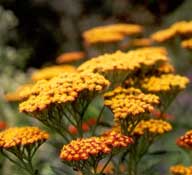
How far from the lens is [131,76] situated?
5.29 metres

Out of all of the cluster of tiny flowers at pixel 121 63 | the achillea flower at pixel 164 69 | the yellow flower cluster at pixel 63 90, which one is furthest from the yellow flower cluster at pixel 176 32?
the yellow flower cluster at pixel 63 90

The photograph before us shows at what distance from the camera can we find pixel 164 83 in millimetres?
5016

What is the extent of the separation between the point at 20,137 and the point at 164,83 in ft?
4.05

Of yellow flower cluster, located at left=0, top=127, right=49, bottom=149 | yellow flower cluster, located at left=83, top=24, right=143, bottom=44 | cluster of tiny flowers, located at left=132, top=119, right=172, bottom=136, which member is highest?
yellow flower cluster, located at left=0, top=127, right=49, bottom=149

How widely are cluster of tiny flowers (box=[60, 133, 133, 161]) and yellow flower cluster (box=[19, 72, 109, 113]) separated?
0.30 m

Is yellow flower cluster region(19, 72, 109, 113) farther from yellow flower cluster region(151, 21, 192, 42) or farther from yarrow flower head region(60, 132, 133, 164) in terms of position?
yellow flower cluster region(151, 21, 192, 42)

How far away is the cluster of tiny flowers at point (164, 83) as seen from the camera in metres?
5.00

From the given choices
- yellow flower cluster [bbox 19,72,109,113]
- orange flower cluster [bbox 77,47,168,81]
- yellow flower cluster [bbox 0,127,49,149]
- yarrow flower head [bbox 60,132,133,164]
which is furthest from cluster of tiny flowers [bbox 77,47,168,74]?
yarrow flower head [bbox 60,132,133,164]

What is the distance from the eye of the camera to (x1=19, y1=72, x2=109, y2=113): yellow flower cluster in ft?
13.7

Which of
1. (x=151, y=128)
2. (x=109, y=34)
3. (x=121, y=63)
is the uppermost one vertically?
(x=121, y=63)

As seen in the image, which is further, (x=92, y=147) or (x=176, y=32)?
(x=176, y=32)

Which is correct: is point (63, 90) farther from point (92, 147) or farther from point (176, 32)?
point (176, 32)

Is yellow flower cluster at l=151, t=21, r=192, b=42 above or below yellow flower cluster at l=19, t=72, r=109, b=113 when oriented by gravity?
below

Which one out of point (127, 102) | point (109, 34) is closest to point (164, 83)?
point (127, 102)
